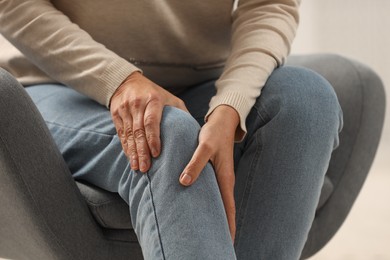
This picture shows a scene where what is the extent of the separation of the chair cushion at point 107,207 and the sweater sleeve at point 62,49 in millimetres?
134

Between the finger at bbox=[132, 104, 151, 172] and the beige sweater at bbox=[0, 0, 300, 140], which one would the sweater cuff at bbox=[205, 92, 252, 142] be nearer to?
the beige sweater at bbox=[0, 0, 300, 140]

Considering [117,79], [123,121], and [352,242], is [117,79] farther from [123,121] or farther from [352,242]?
[352,242]

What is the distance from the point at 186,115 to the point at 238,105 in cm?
11

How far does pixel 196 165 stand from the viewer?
875mm

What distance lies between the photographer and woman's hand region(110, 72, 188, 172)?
0.90 metres

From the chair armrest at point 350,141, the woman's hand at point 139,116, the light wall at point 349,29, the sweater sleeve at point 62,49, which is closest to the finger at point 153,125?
the woman's hand at point 139,116

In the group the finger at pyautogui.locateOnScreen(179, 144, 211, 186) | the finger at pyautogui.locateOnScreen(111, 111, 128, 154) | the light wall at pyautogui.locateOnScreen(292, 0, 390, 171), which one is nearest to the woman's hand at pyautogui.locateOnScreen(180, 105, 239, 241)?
the finger at pyautogui.locateOnScreen(179, 144, 211, 186)

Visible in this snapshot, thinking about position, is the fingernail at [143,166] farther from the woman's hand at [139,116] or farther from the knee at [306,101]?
the knee at [306,101]

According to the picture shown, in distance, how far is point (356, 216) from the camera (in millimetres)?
2203

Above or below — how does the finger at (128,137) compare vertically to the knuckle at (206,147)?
below

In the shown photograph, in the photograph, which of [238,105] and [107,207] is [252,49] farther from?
[107,207]

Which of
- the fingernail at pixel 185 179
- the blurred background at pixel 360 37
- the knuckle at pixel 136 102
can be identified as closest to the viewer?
the fingernail at pixel 185 179

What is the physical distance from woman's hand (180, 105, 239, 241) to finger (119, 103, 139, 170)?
80 millimetres

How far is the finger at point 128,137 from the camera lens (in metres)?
0.92
